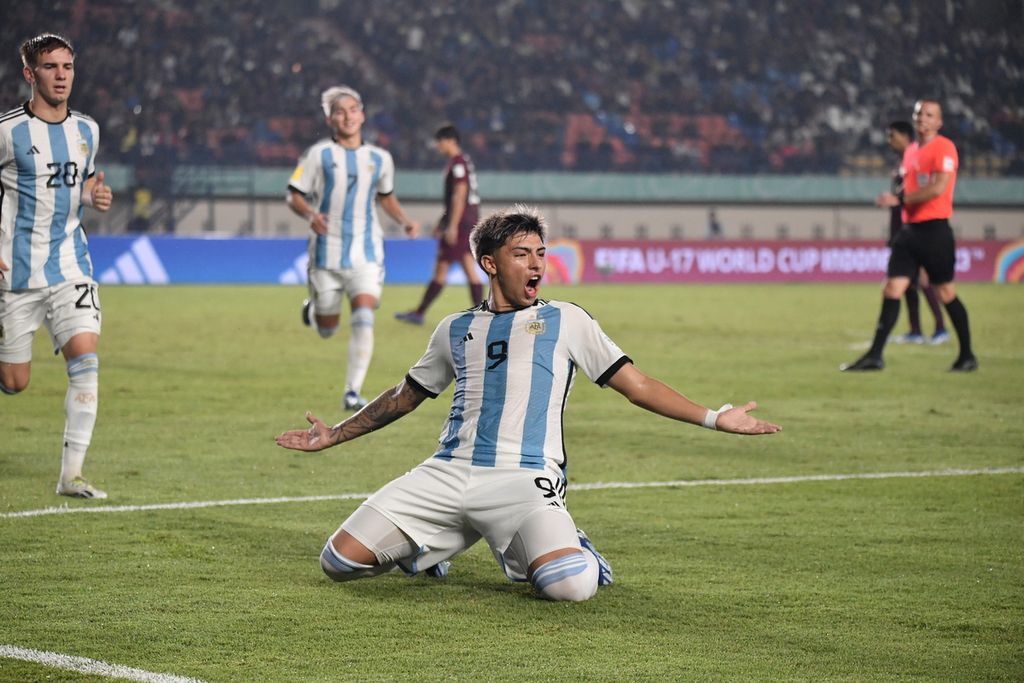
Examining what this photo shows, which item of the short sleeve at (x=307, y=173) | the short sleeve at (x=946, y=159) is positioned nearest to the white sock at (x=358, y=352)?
the short sleeve at (x=307, y=173)

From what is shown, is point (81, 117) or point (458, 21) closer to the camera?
point (81, 117)

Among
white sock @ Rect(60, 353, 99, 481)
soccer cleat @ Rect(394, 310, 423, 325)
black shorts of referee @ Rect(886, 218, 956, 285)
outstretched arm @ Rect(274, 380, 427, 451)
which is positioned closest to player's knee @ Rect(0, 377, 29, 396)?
white sock @ Rect(60, 353, 99, 481)

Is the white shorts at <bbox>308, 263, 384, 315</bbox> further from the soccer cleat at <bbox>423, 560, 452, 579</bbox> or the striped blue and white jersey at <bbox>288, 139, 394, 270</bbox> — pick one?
the soccer cleat at <bbox>423, 560, 452, 579</bbox>

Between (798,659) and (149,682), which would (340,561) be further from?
(798,659)

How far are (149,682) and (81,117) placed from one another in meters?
3.78

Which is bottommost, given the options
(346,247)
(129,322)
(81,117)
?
(129,322)

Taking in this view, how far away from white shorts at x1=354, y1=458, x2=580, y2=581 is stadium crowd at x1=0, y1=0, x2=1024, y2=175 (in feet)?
83.5

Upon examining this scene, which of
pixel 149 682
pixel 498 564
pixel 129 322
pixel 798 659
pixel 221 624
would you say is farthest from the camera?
pixel 129 322

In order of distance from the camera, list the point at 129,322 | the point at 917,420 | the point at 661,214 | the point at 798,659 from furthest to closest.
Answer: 1. the point at 661,214
2. the point at 129,322
3. the point at 917,420
4. the point at 798,659

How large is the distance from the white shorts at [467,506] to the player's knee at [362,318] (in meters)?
5.07

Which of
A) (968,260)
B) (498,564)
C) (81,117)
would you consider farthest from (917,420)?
(968,260)

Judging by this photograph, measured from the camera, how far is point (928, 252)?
474 inches

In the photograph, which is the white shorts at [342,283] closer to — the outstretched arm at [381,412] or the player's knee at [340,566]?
the outstretched arm at [381,412]

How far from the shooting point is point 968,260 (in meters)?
29.8
